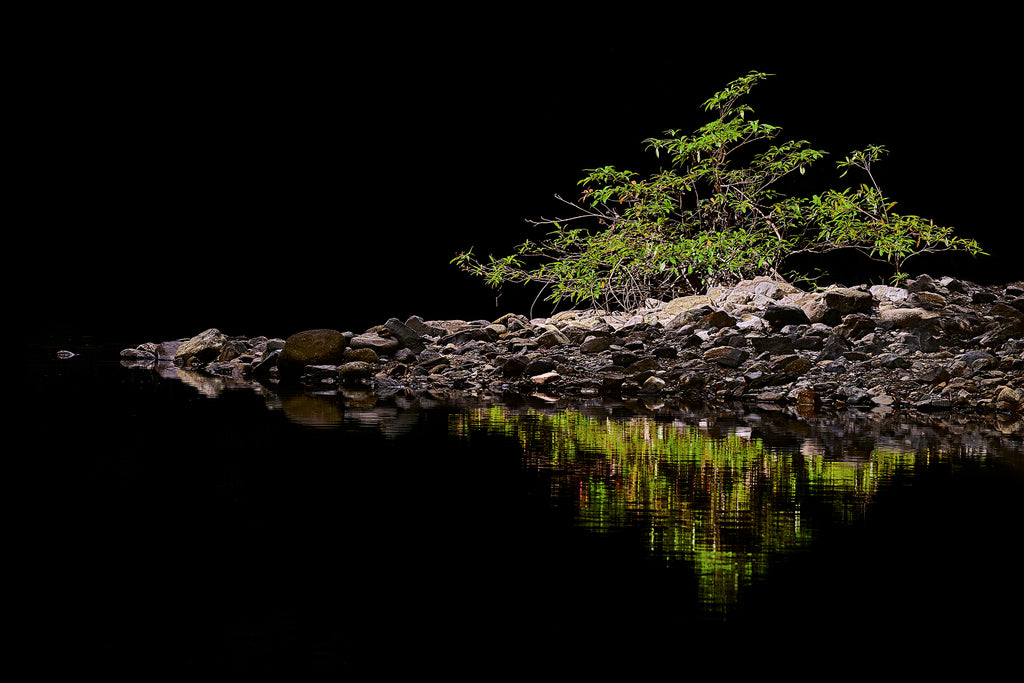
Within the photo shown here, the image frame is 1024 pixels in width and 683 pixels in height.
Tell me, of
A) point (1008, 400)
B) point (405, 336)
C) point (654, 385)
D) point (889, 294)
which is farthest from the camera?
point (405, 336)

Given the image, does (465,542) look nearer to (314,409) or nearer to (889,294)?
(314,409)

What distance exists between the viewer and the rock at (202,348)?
26.2 feet

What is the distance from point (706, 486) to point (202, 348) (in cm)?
619

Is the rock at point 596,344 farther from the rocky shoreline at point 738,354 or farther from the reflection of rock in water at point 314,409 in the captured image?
the reflection of rock in water at point 314,409

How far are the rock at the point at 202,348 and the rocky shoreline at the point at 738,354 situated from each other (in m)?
0.08

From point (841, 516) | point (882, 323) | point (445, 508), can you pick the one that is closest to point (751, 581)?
point (841, 516)

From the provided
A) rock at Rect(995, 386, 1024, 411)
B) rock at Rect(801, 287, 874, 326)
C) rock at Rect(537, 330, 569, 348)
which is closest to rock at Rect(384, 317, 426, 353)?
Answer: rock at Rect(537, 330, 569, 348)

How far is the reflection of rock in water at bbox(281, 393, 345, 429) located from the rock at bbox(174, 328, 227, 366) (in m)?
Answer: 2.80

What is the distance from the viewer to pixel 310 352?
22.2 ft

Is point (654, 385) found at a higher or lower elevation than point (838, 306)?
lower

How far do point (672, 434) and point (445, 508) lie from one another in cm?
165

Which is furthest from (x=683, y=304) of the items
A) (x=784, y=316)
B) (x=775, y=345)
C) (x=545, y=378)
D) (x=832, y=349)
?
(x=545, y=378)

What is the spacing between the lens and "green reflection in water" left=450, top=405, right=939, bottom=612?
6.81 feet

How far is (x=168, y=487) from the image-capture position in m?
2.71
